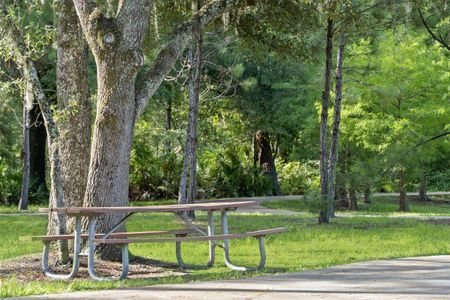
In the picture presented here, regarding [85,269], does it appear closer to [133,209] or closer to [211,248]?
[133,209]

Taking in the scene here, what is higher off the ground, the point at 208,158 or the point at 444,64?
the point at 444,64

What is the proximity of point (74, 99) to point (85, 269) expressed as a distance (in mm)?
2469

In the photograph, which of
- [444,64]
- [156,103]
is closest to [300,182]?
[156,103]

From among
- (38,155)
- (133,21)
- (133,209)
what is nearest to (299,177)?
(38,155)

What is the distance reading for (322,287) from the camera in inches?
358

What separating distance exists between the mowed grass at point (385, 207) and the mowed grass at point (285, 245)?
519 cm

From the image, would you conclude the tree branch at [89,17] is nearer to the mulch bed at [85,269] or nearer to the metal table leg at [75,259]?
the metal table leg at [75,259]

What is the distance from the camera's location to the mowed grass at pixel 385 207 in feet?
89.8

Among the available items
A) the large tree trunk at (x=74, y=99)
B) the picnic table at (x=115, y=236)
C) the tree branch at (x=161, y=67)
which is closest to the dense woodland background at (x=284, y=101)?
the large tree trunk at (x=74, y=99)

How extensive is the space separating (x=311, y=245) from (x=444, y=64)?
50.6 ft

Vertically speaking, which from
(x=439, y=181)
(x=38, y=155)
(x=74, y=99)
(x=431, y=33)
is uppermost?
(x=431, y=33)

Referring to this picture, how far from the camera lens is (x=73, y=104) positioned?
37.9 ft

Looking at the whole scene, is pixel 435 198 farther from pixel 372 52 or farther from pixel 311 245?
pixel 311 245

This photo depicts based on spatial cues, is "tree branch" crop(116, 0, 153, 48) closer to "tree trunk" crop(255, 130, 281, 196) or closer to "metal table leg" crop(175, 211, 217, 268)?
"metal table leg" crop(175, 211, 217, 268)
